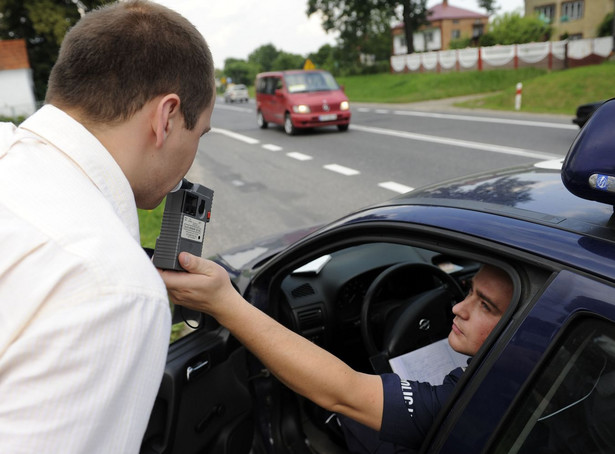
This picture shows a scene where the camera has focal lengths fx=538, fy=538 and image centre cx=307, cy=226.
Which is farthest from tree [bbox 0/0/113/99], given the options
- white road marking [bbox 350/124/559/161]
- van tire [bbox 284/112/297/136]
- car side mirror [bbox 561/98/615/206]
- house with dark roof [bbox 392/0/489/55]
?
house with dark roof [bbox 392/0/489/55]

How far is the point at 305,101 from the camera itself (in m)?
13.8

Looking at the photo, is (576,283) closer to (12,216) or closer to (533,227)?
(533,227)

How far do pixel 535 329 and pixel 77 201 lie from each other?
3.17 ft

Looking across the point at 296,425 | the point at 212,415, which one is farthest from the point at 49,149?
the point at 296,425

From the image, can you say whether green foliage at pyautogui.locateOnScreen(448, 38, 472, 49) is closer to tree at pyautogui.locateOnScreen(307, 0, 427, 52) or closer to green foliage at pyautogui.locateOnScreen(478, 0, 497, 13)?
tree at pyautogui.locateOnScreen(307, 0, 427, 52)

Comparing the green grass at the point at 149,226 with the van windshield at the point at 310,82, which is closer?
the green grass at the point at 149,226

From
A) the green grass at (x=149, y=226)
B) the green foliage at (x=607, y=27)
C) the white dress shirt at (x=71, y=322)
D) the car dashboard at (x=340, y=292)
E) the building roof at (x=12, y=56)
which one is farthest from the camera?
the building roof at (x=12, y=56)

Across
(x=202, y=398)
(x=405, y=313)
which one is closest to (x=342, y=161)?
(x=405, y=313)

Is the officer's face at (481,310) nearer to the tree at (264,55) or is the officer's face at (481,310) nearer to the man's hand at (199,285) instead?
the man's hand at (199,285)

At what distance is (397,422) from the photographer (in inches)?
56.6

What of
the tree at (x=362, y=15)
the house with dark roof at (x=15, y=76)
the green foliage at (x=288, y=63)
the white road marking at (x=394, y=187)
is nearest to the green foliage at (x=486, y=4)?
the green foliage at (x=288, y=63)

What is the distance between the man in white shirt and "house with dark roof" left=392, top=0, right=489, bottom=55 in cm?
7535

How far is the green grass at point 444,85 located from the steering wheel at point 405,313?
68.8ft

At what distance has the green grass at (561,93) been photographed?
16141 mm
